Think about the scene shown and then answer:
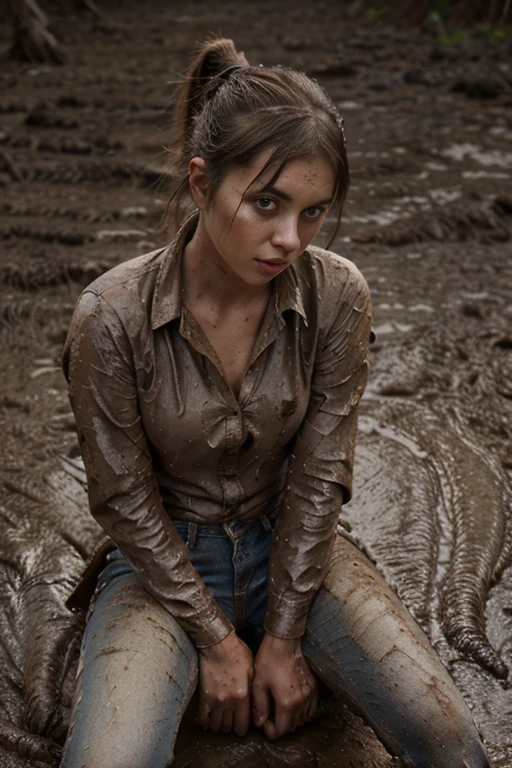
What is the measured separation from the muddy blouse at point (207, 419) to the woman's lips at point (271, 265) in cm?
15

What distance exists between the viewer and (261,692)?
1.75 m

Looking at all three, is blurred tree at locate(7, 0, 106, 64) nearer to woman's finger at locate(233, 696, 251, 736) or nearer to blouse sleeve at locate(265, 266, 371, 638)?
blouse sleeve at locate(265, 266, 371, 638)

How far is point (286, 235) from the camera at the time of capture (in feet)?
5.06

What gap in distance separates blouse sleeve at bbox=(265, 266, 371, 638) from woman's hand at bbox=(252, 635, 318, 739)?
4 cm

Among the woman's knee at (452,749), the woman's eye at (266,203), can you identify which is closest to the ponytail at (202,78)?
the woman's eye at (266,203)

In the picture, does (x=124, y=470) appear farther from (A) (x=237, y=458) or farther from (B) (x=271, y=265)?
(B) (x=271, y=265)

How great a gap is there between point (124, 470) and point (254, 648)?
54 centimetres

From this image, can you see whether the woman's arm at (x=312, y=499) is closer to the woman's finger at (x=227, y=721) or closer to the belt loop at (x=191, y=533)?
the woman's finger at (x=227, y=721)

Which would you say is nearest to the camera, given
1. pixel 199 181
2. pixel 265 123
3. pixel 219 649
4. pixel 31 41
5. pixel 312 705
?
pixel 265 123

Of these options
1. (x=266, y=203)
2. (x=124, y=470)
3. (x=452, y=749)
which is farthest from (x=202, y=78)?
(x=452, y=749)

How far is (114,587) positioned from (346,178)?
0.95m

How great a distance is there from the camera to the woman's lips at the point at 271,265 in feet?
5.18

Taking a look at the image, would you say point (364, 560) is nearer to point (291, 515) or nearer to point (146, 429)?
point (291, 515)

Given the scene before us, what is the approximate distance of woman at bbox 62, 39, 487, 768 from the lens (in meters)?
1.54
